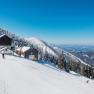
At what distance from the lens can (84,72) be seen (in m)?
106

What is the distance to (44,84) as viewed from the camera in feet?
96.5

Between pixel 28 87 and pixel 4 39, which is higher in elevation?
pixel 4 39

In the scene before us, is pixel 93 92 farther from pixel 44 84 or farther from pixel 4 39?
pixel 4 39

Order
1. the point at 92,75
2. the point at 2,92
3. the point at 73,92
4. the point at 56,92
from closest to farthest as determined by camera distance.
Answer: the point at 2,92
the point at 56,92
the point at 73,92
the point at 92,75

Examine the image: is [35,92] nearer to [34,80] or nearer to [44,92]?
[44,92]

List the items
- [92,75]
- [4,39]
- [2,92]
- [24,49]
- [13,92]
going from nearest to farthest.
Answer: [2,92]
[13,92]
[4,39]
[24,49]
[92,75]

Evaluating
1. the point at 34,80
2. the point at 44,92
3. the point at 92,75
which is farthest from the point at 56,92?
the point at 92,75

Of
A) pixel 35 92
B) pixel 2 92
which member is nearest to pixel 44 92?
pixel 35 92

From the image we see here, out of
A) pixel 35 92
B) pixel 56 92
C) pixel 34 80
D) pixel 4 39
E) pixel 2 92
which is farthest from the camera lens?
pixel 4 39

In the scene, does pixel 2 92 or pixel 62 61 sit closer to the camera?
pixel 2 92

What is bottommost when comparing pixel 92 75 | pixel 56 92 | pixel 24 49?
pixel 92 75

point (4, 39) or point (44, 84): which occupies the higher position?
point (4, 39)

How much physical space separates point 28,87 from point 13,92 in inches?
166

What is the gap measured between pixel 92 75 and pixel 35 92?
8480 centimetres
